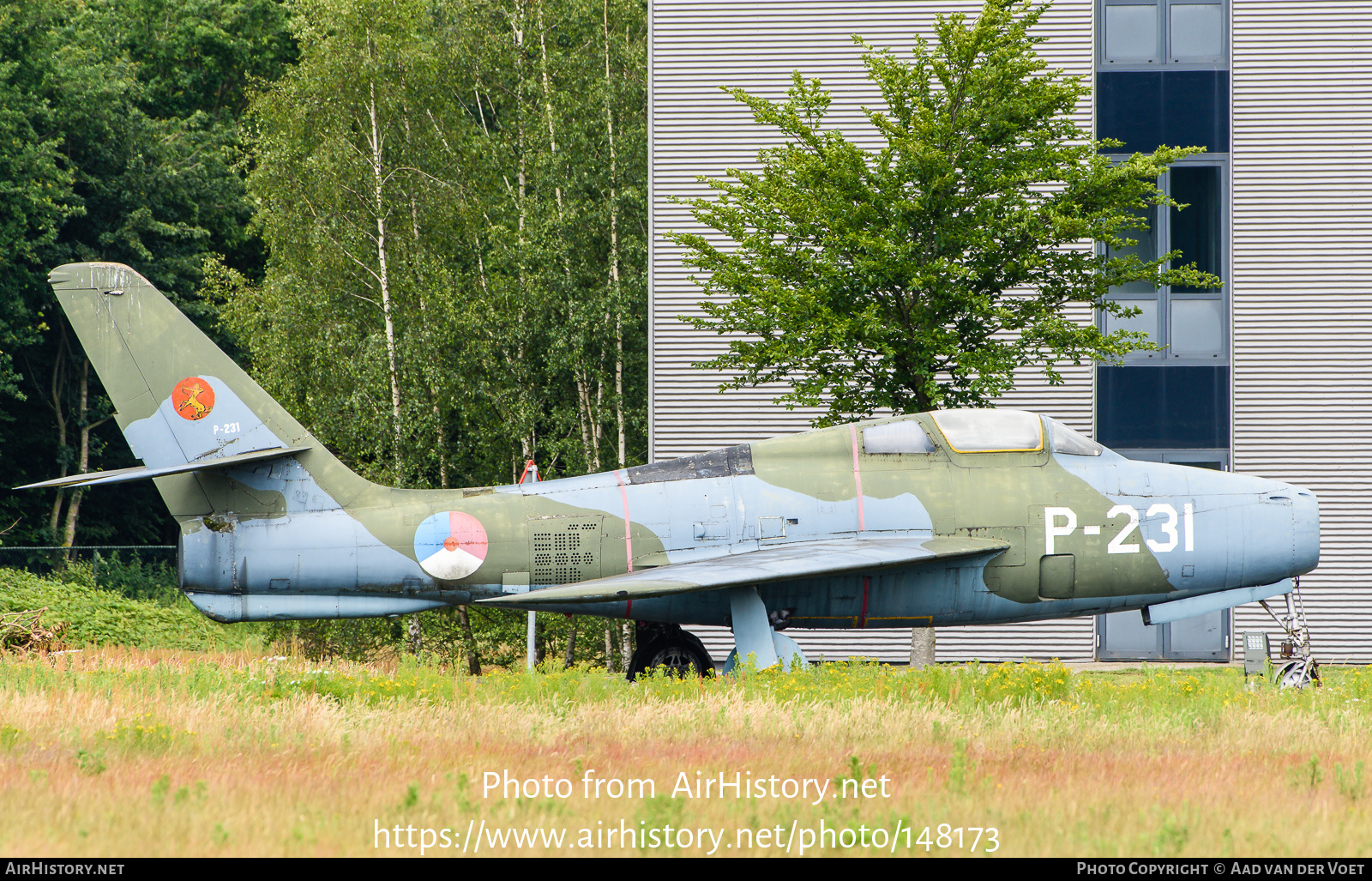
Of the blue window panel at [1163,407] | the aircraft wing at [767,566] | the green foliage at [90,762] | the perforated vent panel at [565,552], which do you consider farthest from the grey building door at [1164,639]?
the green foliage at [90,762]

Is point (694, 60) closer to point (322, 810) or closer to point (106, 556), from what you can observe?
point (322, 810)

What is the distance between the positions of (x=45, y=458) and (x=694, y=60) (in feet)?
88.8

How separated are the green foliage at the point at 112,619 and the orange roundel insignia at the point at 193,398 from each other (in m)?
8.58

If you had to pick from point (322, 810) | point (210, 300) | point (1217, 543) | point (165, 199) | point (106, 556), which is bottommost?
point (106, 556)

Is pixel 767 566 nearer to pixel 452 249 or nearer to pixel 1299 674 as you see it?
pixel 1299 674

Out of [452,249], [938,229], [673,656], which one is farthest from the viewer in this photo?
[452,249]

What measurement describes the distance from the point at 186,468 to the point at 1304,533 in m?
10.9

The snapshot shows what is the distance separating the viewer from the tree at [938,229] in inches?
609

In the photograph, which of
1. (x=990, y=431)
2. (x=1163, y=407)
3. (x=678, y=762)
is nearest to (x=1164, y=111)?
(x=1163, y=407)

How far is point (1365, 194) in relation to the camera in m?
20.6

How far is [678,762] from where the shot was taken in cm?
800

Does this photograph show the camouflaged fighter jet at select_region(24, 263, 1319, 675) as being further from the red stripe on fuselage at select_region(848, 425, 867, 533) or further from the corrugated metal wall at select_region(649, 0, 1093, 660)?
the corrugated metal wall at select_region(649, 0, 1093, 660)

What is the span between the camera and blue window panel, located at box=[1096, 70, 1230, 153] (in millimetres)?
20875

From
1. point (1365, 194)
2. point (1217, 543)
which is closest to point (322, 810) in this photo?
point (1217, 543)
